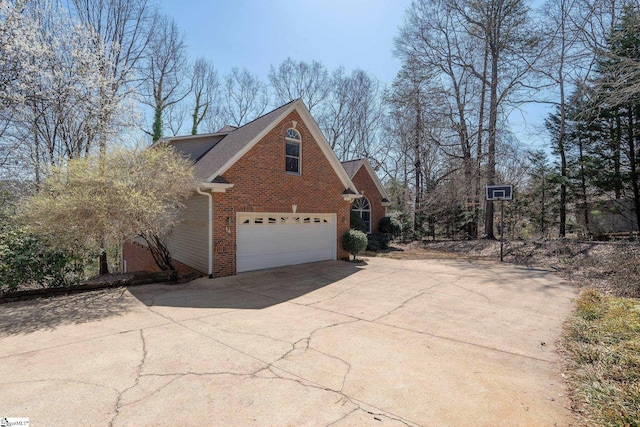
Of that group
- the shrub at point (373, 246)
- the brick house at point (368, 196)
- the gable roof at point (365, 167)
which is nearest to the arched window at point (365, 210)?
the brick house at point (368, 196)

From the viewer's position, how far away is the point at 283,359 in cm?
407

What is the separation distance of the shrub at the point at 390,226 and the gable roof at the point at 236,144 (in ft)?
26.4

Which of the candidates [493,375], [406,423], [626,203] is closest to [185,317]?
[406,423]

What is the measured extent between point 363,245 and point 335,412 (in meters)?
10.5

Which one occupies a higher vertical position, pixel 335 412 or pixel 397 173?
pixel 397 173

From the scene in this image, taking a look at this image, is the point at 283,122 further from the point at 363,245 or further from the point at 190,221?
the point at 363,245

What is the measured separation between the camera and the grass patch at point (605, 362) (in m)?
2.89

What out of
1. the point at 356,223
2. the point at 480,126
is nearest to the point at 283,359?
the point at 356,223

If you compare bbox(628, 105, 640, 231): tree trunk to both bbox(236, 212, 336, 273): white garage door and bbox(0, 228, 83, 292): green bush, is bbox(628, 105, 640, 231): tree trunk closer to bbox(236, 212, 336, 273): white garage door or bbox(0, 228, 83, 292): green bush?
bbox(236, 212, 336, 273): white garage door

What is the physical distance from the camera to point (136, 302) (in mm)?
6898

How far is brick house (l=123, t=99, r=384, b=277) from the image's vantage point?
950 cm

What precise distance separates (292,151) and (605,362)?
9970mm

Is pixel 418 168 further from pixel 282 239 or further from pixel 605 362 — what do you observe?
pixel 605 362

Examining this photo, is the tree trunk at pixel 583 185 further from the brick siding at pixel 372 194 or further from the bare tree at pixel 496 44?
the brick siding at pixel 372 194
